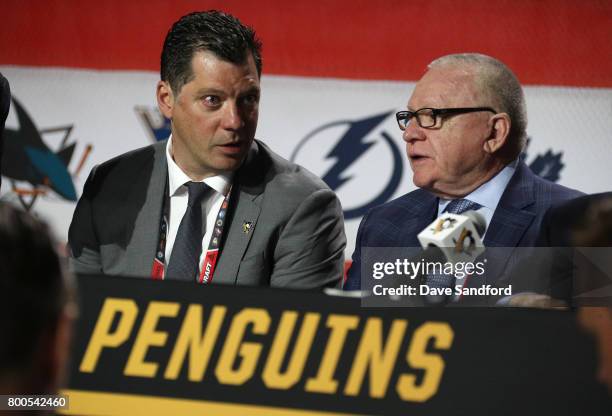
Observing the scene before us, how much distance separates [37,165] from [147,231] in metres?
1.47

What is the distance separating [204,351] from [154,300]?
12 cm

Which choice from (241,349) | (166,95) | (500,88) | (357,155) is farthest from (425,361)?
(357,155)

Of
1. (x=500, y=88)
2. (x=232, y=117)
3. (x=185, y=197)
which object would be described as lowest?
(x=185, y=197)

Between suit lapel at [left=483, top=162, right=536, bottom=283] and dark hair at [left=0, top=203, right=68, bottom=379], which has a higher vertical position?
suit lapel at [left=483, top=162, right=536, bottom=283]

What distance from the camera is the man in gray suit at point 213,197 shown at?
2273 millimetres

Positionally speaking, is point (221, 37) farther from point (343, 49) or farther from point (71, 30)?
point (71, 30)

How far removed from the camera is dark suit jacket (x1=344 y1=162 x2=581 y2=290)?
2.23m

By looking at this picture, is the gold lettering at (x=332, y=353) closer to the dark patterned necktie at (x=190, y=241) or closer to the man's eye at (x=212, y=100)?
the dark patterned necktie at (x=190, y=241)

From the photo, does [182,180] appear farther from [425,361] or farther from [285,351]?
[425,361]

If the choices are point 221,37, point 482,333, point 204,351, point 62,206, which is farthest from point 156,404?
point 62,206

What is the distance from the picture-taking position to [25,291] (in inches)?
30.5

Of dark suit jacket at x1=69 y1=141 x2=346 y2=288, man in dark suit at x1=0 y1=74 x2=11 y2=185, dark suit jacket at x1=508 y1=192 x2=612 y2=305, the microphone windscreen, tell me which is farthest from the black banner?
man in dark suit at x1=0 y1=74 x2=11 y2=185

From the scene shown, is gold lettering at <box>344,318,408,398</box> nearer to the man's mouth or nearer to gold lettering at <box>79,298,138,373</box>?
gold lettering at <box>79,298,138,373</box>

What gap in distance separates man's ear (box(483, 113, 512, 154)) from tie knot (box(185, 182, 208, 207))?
73 centimetres
